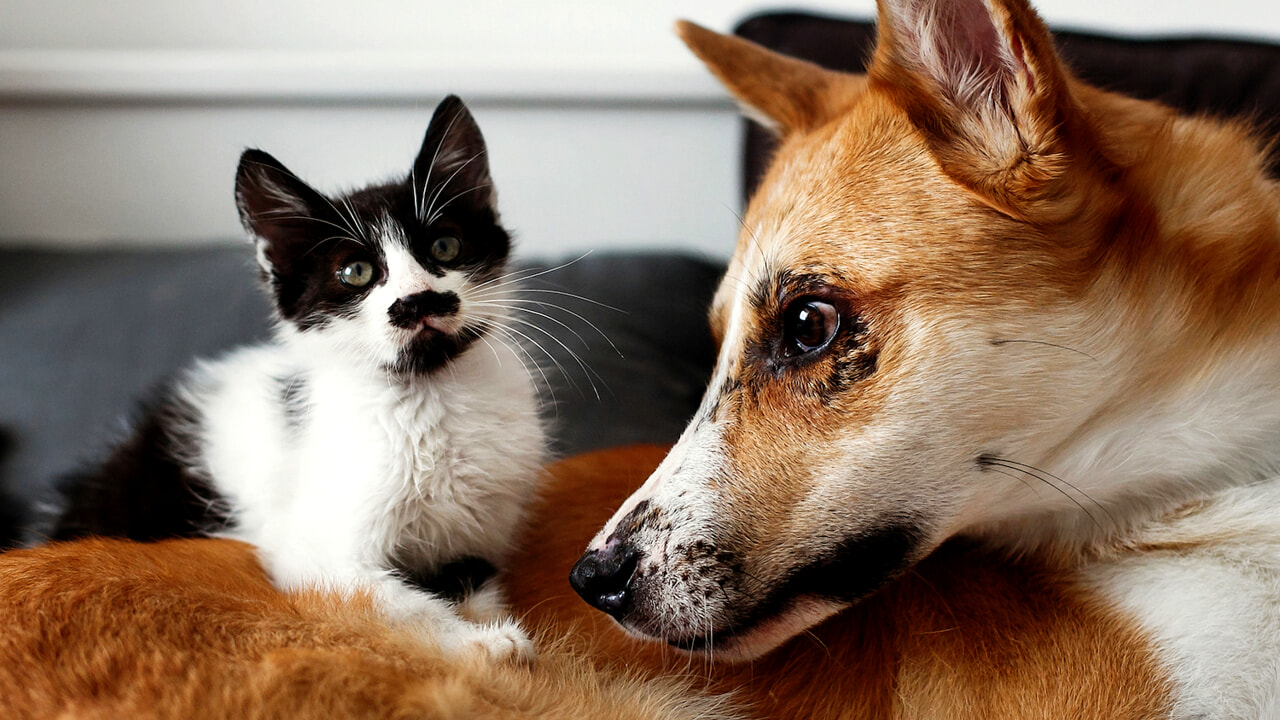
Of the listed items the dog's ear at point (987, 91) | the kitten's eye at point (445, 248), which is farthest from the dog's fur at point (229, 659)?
the dog's ear at point (987, 91)

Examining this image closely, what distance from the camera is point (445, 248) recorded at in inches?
46.9

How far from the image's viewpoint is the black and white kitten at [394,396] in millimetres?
1104

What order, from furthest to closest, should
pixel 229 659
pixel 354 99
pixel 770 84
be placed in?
pixel 354 99 → pixel 770 84 → pixel 229 659

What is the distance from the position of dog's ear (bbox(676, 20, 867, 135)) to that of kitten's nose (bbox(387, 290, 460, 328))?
0.66 m

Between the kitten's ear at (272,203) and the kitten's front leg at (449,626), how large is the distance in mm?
452

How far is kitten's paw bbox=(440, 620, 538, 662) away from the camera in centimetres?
99

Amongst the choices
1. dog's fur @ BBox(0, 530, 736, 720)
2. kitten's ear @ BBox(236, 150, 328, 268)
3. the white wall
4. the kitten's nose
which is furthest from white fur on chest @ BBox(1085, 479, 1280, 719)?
Answer: the white wall

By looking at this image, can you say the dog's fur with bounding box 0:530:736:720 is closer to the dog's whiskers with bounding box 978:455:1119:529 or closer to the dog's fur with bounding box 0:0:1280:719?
the dog's fur with bounding box 0:0:1280:719

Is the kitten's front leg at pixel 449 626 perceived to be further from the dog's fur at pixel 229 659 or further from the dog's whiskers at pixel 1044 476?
the dog's whiskers at pixel 1044 476

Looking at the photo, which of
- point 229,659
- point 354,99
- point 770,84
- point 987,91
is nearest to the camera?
point 229,659

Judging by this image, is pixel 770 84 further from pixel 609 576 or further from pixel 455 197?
pixel 609 576

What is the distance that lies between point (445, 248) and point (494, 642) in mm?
513

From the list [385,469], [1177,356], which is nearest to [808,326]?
[1177,356]

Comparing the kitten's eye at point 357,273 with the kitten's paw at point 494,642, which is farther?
the kitten's eye at point 357,273
